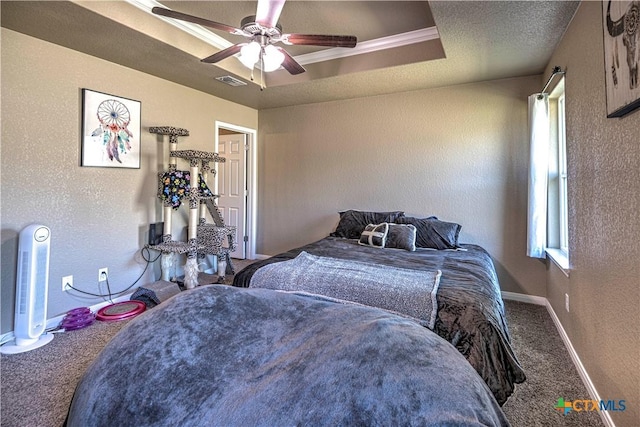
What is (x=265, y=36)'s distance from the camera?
219 centimetres

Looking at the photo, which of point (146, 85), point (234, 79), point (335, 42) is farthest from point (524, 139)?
point (146, 85)

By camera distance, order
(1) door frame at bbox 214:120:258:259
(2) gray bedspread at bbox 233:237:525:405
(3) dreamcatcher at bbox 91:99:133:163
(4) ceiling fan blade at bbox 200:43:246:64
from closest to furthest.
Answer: (2) gray bedspread at bbox 233:237:525:405 < (4) ceiling fan blade at bbox 200:43:246:64 < (3) dreamcatcher at bbox 91:99:133:163 < (1) door frame at bbox 214:120:258:259

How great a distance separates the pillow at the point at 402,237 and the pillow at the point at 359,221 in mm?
359

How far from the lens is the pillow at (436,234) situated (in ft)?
10.7

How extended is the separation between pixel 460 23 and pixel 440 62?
73 centimetres

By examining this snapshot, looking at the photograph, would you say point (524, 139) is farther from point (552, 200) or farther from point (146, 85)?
point (146, 85)

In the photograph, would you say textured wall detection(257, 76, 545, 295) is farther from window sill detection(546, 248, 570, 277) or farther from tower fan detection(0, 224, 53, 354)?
tower fan detection(0, 224, 53, 354)

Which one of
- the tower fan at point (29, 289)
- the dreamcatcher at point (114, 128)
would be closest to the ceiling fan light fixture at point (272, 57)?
the dreamcatcher at point (114, 128)

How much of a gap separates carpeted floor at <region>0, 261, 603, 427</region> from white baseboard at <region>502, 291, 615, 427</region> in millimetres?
35

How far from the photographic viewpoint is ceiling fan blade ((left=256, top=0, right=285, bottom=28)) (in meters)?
1.85

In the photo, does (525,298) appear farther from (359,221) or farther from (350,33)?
(350,33)

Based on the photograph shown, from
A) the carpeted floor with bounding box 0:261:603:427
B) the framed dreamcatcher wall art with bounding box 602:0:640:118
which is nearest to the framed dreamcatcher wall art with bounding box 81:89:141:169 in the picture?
the carpeted floor with bounding box 0:261:603:427

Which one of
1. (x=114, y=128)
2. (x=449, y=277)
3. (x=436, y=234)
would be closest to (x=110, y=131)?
(x=114, y=128)

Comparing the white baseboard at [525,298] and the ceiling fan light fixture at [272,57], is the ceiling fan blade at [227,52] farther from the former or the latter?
the white baseboard at [525,298]
